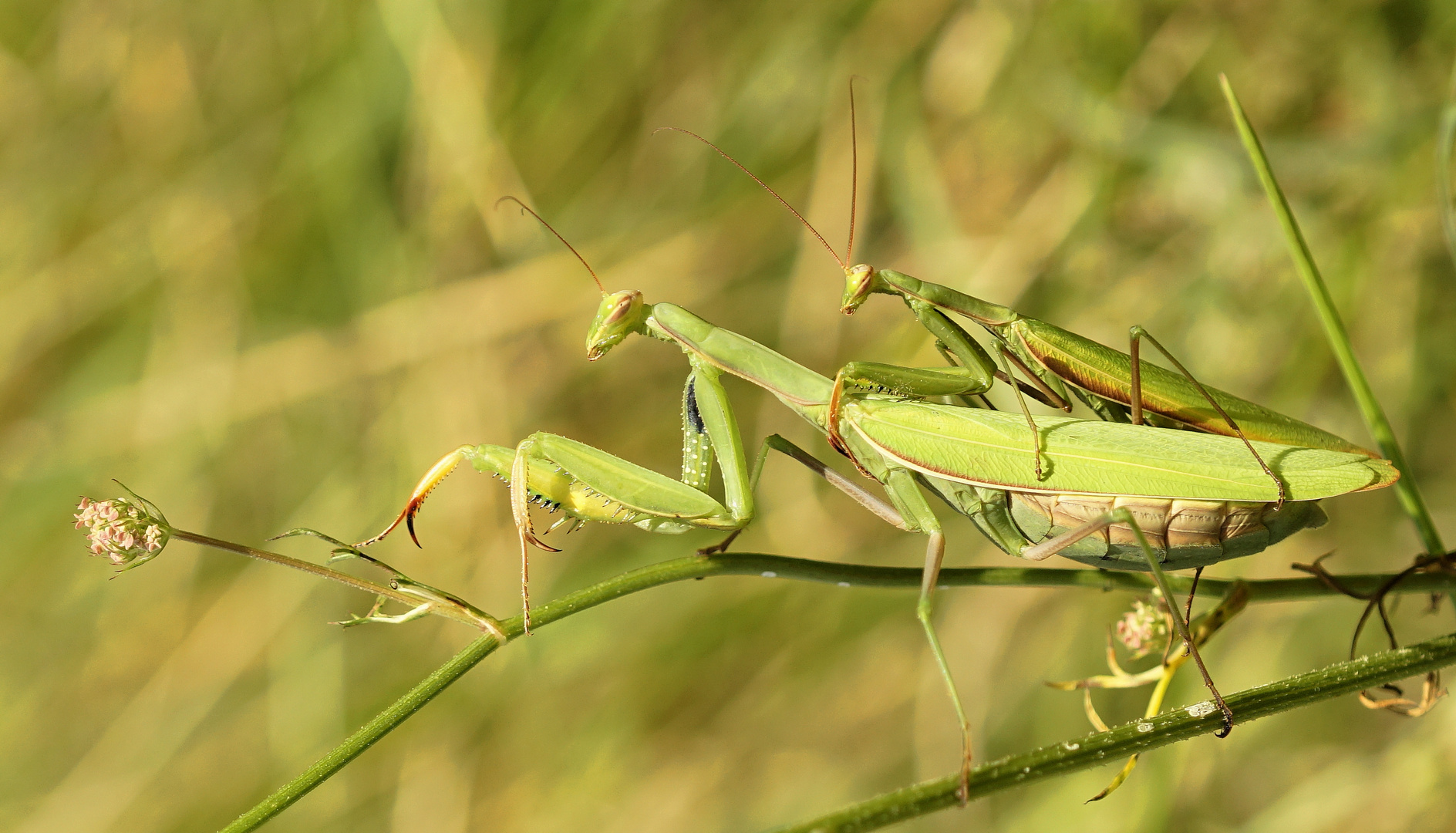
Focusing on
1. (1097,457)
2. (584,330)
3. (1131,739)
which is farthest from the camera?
(584,330)

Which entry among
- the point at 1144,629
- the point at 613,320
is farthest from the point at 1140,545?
the point at 613,320

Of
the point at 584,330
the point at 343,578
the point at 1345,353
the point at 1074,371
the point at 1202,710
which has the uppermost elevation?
the point at 584,330

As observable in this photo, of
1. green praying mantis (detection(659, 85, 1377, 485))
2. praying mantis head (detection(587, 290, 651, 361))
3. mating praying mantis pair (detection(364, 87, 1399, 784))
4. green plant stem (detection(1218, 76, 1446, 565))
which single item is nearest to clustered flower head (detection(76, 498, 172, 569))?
mating praying mantis pair (detection(364, 87, 1399, 784))

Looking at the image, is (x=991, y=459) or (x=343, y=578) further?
(x=991, y=459)

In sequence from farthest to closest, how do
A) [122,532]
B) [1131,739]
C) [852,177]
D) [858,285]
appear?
[852,177], [858,285], [122,532], [1131,739]

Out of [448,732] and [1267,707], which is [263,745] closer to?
[448,732]

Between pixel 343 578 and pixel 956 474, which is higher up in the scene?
pixel 343 578

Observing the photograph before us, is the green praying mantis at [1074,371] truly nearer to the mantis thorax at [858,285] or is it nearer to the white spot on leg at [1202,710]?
the mantis thorax at [858,285]

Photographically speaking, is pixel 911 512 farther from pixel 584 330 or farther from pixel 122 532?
pixel 584 330
